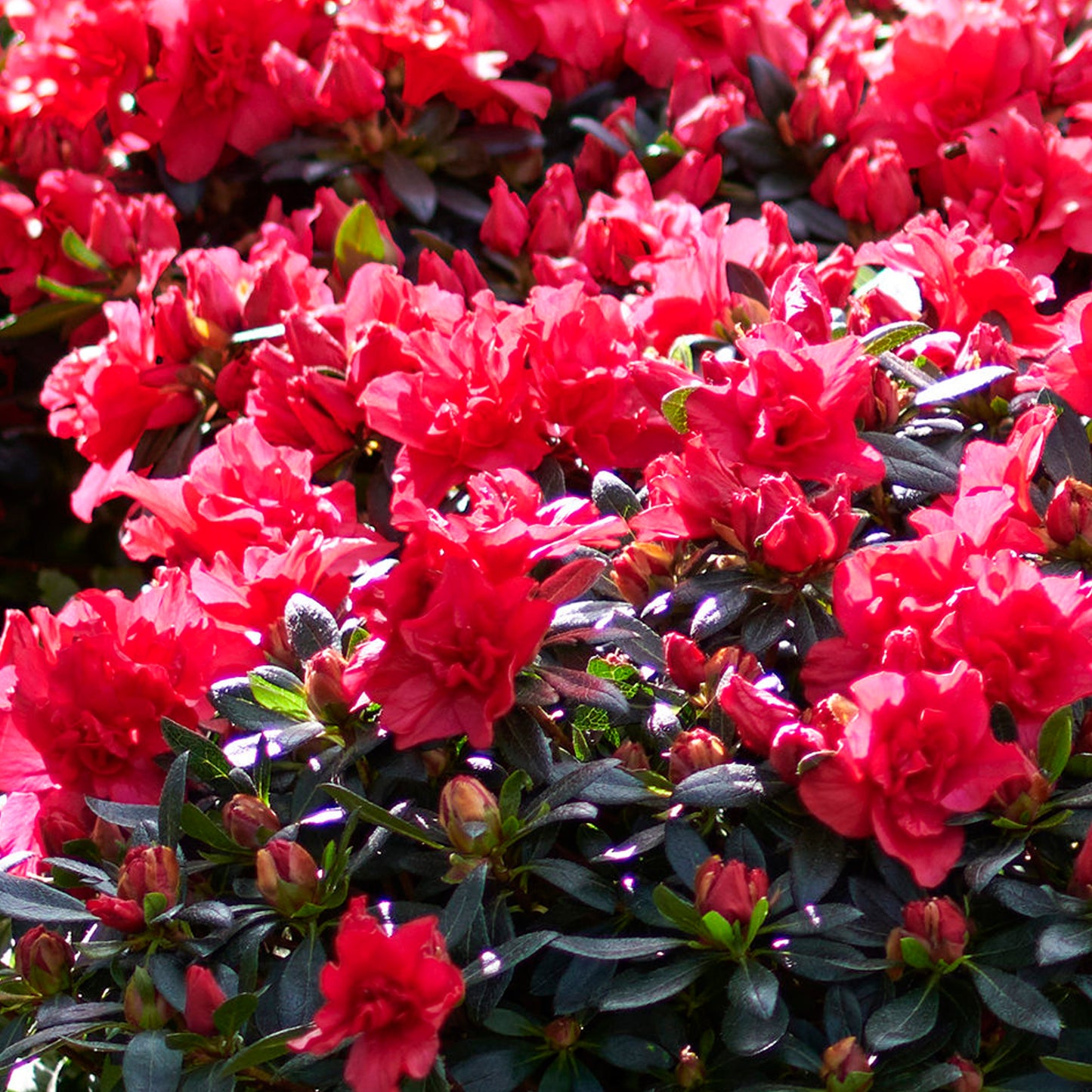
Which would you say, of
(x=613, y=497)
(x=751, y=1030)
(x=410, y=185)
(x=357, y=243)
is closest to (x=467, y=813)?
(x=751, y=1030)

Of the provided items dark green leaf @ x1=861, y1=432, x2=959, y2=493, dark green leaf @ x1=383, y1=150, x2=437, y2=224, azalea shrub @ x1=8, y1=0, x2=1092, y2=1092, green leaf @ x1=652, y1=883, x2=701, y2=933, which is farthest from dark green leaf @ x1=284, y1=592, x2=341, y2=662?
dark green leaf @ x1=383, y1=150, x2=437, y2=224

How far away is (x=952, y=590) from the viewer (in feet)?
3.43

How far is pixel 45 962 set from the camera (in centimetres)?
106

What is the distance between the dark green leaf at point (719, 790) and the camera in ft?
3.28

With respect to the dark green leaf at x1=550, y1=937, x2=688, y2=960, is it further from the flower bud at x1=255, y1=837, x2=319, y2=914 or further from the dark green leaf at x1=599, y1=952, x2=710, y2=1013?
the flower bud at x1=255, y1=837, x2=319, y2=914

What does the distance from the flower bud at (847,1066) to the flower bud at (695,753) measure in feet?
0.66

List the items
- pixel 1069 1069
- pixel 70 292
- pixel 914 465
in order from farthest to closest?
pixel 70 292, pixel 914 465, pixel 1069 1069

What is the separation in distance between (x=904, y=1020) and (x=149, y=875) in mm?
523

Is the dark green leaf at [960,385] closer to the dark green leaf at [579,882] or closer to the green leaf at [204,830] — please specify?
the dark green leaf at [579,882]

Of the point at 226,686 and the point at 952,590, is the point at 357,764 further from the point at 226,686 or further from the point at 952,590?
the point at 952,590

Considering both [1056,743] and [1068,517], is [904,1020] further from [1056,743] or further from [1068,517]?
[1068,517]

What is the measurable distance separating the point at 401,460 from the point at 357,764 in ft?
1.09

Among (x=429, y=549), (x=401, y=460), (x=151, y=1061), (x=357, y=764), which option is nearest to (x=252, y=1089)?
(x=151, y=1061)

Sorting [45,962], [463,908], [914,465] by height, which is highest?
[914,465]
